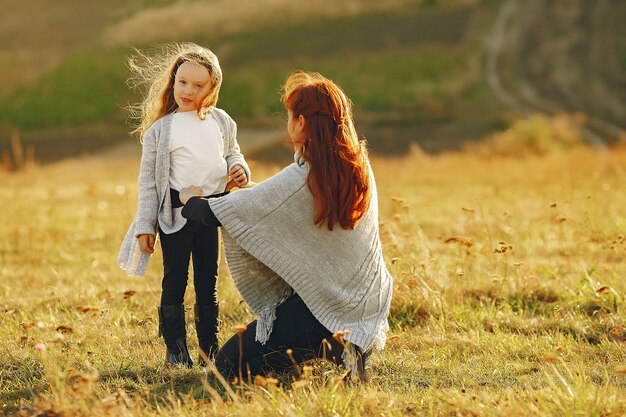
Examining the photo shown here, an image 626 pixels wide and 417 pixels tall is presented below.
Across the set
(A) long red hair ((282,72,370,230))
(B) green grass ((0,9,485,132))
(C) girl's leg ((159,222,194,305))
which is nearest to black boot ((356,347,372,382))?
(A) long red hair ((282,72,370,230))

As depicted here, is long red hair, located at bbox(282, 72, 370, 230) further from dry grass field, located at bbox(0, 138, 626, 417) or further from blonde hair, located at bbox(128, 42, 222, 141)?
dry grass field, located at bbox(0, 138, 626, 417)

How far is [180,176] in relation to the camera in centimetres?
493

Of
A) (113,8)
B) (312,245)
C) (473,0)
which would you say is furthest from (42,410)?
(473,0)

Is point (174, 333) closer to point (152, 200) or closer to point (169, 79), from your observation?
point (152, 200)

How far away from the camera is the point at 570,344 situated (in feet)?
17.8

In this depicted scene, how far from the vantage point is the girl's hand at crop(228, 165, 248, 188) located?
494 cm

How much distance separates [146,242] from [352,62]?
112 ft

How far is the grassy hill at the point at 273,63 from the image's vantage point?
33.2m

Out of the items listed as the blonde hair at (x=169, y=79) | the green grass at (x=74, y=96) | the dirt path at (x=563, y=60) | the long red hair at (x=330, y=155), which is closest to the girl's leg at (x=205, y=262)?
the blonde hair at (x=169, y=79)

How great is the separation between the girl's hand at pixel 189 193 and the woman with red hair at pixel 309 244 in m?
0.01

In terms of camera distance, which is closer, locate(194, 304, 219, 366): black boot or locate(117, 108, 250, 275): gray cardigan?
locate(117, 108, 250, 275): gray cardigan

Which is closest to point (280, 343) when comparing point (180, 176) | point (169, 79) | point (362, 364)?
point (362, 364)

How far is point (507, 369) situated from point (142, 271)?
198 cm

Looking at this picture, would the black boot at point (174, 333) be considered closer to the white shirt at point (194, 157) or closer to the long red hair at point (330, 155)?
the white shirt at point (194, 157)
